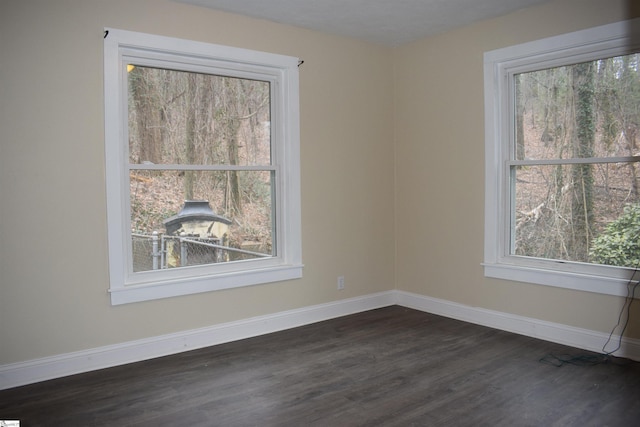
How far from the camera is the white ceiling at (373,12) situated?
3.73 meters

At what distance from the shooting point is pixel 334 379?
3178mm

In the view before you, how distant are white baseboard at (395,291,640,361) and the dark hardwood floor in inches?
4.4

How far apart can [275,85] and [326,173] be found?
0.90 meters

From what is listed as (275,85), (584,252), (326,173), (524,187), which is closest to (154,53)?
(275,85)

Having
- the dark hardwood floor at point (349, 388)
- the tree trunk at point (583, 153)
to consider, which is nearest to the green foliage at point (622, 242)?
the tree trunk at point (583, 153)

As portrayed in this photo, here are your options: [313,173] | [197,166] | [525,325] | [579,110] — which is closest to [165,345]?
[197,166]

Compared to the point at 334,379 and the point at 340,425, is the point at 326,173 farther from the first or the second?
the point at 340,425

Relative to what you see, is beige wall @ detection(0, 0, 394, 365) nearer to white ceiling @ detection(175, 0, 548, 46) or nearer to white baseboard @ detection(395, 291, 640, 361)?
white ceiling @ detection(175, 0, 548, 46)

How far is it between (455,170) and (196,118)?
7.61 feet

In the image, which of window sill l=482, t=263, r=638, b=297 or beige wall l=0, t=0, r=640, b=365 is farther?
window sill l=482, t=263, r=638, b=297

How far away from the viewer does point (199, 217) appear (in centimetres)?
390

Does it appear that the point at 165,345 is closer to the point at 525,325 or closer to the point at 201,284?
the point at 201,284

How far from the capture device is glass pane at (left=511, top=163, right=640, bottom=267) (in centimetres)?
352

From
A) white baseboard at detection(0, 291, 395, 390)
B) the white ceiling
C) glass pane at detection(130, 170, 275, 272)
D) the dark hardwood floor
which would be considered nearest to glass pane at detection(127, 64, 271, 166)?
glass pane at detection(130, 170, 275, 272)
